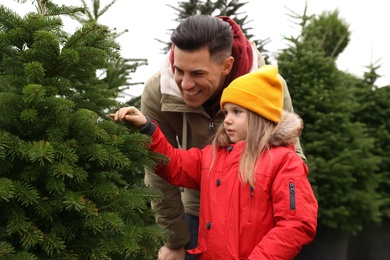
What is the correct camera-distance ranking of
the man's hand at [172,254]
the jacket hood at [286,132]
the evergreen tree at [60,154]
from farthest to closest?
the man's hand at [172,254] < the jacket hood at [286,132] < the evergreen tree at [60,154]

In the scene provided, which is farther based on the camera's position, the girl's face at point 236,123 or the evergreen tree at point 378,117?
the evergreen tree at point 378,117

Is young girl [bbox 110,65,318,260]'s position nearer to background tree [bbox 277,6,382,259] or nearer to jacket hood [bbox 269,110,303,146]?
jacket hood [bbox 269,110,303,146]

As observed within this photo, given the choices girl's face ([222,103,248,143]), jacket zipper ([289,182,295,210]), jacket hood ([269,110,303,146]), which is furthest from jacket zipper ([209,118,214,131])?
jacket zipper ([289,182,295,210])

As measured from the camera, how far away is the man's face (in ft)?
10.8

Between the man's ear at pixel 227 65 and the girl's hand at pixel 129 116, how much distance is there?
61 centimetres

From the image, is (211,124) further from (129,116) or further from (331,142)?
(331,142)

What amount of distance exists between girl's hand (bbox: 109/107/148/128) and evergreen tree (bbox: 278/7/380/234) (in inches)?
157

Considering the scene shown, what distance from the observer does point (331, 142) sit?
7.09 metres

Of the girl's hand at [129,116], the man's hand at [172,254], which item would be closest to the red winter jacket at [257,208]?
the girl's hand at [129,116]

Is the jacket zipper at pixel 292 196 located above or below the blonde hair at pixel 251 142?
below

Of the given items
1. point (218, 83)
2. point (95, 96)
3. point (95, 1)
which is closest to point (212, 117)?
point (218, 83)

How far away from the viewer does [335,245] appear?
7.27 meters

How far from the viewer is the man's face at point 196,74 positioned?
3295 mm

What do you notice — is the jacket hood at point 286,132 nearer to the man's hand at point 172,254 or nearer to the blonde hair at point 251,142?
the blonde hair at point 251,142
